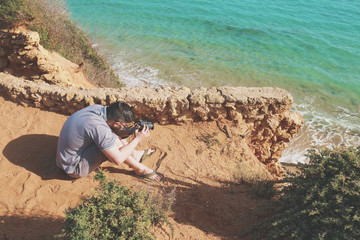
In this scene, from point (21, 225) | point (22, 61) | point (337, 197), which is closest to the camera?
point (337, 197)

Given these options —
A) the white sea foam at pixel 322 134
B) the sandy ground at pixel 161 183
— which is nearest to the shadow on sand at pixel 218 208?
the sandy ground at pixel 161 183

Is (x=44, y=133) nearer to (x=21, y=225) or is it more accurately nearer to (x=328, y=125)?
(x=21, y=225)

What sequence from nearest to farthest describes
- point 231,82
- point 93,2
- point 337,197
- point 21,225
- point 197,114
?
point 337,197 → point 21,225 → point 197,114 → point 231,82 → point 93,2

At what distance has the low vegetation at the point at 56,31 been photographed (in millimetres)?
5305

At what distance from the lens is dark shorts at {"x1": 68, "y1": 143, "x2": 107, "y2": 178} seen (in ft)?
11.7

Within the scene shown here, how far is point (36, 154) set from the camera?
165 inches

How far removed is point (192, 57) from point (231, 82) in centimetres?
277

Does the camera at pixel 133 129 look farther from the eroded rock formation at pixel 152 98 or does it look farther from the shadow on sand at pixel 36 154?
the shadow on sand at pixel 36 154

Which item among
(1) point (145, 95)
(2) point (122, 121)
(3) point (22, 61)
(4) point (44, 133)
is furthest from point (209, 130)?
(3) point (22, 61)

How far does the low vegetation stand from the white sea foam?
6.33m

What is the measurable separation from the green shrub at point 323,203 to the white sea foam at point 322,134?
5.13 m

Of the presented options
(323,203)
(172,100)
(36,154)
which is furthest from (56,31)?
(323,203)

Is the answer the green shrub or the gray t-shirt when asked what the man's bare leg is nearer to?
the gray t-shirt

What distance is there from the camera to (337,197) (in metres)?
2.80
